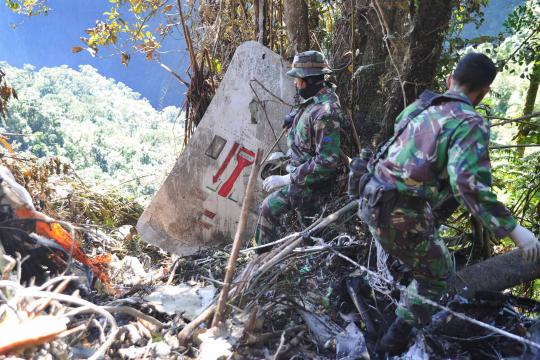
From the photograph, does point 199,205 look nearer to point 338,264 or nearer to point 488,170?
point 338,264

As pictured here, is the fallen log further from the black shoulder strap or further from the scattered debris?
the scattered debris

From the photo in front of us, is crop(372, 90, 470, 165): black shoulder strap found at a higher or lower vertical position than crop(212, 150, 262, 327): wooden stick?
higher

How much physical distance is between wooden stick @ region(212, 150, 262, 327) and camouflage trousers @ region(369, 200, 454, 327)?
0.62 metres

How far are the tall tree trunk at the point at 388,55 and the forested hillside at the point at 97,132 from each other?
262cm

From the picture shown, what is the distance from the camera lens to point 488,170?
2.04 meters

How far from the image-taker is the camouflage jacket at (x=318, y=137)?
11.4 ft

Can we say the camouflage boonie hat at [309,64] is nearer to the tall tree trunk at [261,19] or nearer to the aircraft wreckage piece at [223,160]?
the aircraft wreckage piece at [223,160]

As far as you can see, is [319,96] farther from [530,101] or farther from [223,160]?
[530,101]

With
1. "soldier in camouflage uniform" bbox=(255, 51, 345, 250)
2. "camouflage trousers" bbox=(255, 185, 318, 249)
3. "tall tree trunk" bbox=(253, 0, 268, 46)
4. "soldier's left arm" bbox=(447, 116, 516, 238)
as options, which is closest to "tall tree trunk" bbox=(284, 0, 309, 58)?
"tall tree trunk" bbox=(253, 0, 268, 46)

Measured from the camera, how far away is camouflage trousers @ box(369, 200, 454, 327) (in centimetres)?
244

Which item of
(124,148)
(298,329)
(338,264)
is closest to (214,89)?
(338,264)

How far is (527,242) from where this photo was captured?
2.05 m

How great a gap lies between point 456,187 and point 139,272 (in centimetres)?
285

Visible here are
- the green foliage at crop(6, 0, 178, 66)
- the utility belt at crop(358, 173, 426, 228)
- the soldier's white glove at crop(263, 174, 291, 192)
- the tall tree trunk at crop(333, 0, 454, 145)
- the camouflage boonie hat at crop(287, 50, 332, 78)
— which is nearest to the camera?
the utility belt at crop(358, 173, 426, 228)
